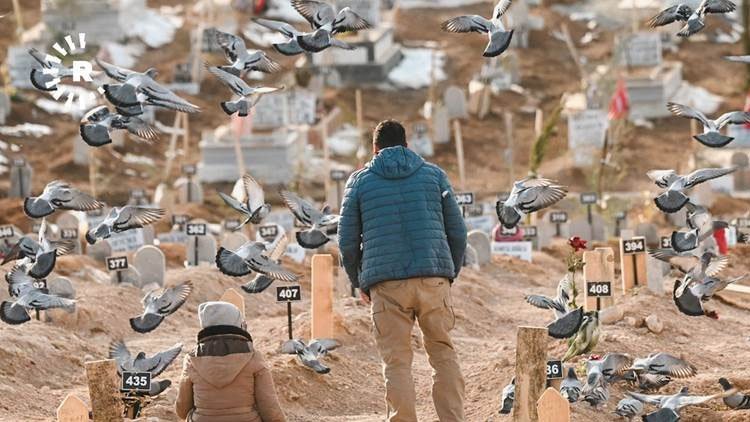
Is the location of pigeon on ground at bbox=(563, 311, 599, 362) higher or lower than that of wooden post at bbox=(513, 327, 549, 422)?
higher

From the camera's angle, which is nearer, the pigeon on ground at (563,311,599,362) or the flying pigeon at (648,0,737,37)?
the pigeon on ground at (563,311,599,362)

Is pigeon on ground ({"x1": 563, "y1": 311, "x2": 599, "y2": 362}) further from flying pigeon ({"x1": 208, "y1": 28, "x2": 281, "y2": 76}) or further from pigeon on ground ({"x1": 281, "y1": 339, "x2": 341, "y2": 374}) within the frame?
flying pigeon ({"x1": 208, "y1": 28, "x2": 281, "y2": 76})

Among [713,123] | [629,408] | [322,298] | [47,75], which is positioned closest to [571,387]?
[629,408]

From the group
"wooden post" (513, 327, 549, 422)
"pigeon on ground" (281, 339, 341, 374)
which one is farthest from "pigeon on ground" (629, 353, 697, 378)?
"pigeon on ground" (281, 339, 341, 374)

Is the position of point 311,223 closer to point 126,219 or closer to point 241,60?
point 241,60

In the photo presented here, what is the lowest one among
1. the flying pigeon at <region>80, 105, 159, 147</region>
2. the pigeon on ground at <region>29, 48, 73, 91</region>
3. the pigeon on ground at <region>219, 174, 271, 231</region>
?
the pigeon on ground at <region>219, 174, 271, 231</region>

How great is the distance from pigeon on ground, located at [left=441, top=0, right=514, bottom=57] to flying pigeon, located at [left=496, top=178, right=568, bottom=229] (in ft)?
3.17

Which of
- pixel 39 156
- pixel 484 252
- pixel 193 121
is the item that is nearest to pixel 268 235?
pixel 484 252

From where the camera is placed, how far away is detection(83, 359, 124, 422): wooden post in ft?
36.4

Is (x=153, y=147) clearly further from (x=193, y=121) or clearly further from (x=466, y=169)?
(x=466, y=169)

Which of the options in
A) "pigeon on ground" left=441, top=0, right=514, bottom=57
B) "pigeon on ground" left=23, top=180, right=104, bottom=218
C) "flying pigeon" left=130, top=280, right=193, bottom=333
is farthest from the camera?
"pigeon on ground" left=23, top=180, right=104, bottom=218

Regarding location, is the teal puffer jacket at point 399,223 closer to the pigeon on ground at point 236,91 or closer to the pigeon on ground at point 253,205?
the pigeon on ground at point 236,91

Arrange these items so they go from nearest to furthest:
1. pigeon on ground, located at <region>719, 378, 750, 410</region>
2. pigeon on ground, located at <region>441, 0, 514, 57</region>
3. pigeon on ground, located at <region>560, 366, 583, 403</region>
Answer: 1. pigeon on ground, located at <region>560, 366, 583, 403</region>
2. pigeon on ground, located at <region>719, 378, 750, 410</region>
3. pigeon on ground, located at <region>441, 0, 514, 57</region>

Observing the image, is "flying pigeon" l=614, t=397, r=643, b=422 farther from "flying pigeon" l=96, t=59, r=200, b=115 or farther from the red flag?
the red flag
